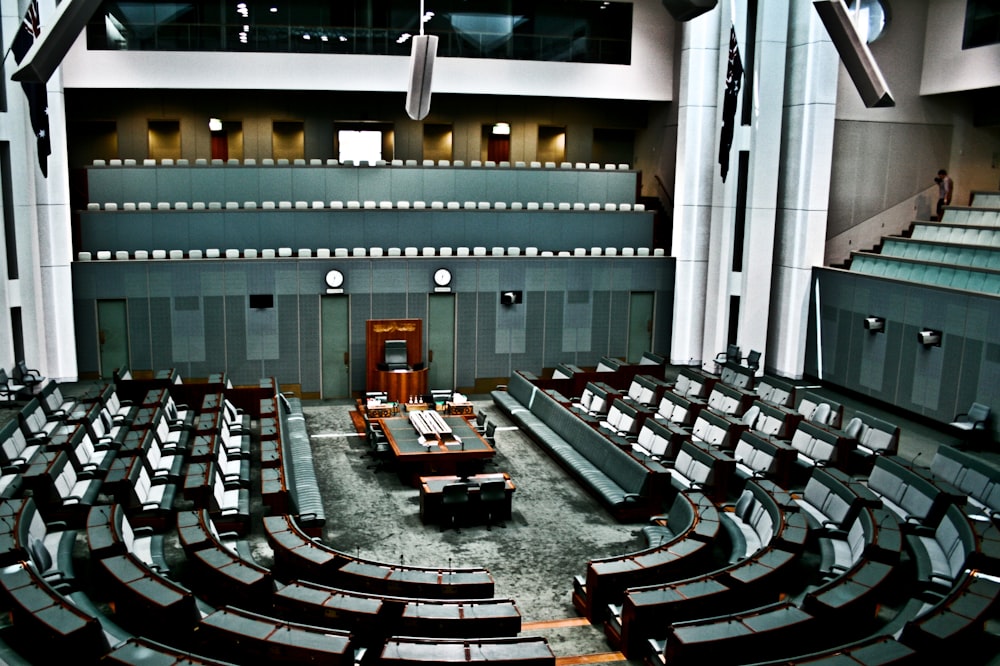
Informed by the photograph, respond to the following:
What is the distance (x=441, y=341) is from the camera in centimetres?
2011

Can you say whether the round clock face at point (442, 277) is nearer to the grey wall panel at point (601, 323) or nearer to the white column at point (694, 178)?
the grey wall panel at point (601, 323)

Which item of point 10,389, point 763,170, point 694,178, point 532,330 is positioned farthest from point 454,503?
point 694,178

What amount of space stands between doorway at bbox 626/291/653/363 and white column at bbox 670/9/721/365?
2.08ft

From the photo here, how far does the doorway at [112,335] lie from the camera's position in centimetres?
1864

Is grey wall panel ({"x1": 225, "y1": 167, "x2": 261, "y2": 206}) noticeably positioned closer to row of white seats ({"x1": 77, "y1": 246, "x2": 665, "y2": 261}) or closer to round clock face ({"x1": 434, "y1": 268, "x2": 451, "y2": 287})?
row of white seats ({"x1": 77, "y1": 246, "x2": 665, "y2": 261})

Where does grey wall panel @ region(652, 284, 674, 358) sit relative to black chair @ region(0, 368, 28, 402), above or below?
above

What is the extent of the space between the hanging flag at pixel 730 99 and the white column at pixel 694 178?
0.54 meters

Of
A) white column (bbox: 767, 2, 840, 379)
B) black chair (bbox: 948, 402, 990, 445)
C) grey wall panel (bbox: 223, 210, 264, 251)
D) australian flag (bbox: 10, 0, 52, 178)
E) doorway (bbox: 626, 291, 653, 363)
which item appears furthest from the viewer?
doorway (bbox: 626, 291, 653, 363)

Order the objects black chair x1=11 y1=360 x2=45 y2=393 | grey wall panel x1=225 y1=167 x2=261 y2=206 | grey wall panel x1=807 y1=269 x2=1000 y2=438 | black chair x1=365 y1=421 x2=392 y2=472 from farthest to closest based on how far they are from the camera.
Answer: grey wall panel x1=225 y1=167 x2=261 y2=206 → black chair x1=11 y1=360 x2=45 y2=393 → grey wall panel x1=807 y1=269 x2=1000 y2=438 → black chair x1=365 y1=421 x2=392 y2=472

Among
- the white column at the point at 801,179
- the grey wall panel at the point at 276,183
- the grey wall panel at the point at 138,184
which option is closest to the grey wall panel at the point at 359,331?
the grey wall panel at the point at 276,183

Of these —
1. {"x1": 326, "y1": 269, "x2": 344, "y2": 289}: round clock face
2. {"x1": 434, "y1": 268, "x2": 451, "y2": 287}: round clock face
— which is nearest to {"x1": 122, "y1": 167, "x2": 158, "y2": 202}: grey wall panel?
{"x1": 326, "y1": 269, "x2": 344, "y2": 289}: round clock face

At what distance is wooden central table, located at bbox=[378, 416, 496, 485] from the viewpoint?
13562mm

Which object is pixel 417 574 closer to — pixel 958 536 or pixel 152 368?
pixel 958 536

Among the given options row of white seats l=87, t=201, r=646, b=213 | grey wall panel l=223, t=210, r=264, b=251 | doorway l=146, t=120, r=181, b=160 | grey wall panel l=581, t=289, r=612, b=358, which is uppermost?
doorway l=146, t=120, r=181, b=160
